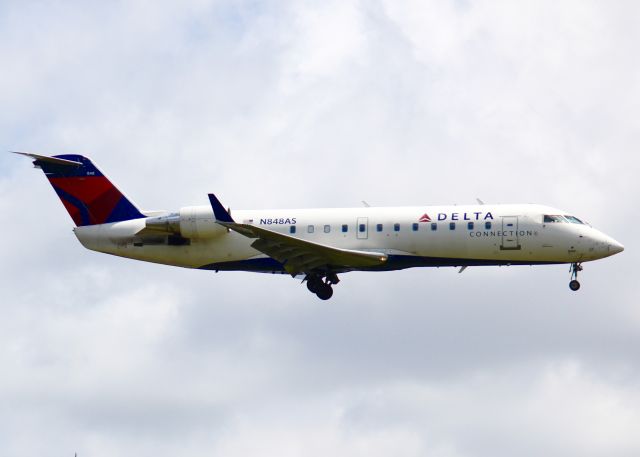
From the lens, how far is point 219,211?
44.8 meters

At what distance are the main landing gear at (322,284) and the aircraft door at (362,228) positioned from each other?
1844 millimetres

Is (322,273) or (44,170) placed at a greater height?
(44,170)

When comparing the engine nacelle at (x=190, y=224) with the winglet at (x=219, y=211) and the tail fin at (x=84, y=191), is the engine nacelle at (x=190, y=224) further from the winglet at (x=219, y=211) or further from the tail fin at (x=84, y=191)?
the winglet at (x=219, y=211)

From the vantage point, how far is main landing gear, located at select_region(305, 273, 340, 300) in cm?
4791

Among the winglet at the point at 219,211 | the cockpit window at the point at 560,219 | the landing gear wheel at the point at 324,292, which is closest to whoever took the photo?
the winglet at the point at 219,211

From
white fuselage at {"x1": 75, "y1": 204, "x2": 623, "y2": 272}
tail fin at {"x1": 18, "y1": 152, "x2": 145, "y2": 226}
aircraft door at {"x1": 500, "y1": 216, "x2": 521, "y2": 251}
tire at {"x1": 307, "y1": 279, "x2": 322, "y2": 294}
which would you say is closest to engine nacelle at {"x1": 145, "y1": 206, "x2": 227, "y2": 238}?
white fuselage at {"x1": 75, "y1": 204, "x2": 623, "y2": 272}

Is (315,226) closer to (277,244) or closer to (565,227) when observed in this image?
(277,244)

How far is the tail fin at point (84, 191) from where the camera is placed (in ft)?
165

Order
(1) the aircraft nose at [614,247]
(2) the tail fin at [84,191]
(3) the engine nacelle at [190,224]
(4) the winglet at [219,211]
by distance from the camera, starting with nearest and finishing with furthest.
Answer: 1. (4) the winglet at [219,211]
2. (1) the aircraft nose at [614,247]
3. (3) the engine nacelle at [190,224]
4. (2) the tail fin at [84,191]

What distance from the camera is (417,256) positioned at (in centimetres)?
4631

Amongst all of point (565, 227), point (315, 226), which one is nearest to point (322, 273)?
point (315, 226)

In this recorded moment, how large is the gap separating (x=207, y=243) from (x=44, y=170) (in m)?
7.15

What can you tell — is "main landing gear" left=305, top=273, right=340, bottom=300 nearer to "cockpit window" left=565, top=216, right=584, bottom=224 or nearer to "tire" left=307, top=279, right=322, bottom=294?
"tire" left=307, top=279, right=322, bottom=294

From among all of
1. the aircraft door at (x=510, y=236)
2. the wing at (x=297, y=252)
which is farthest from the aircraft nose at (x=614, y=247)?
the wing at (x=297, y=252)
